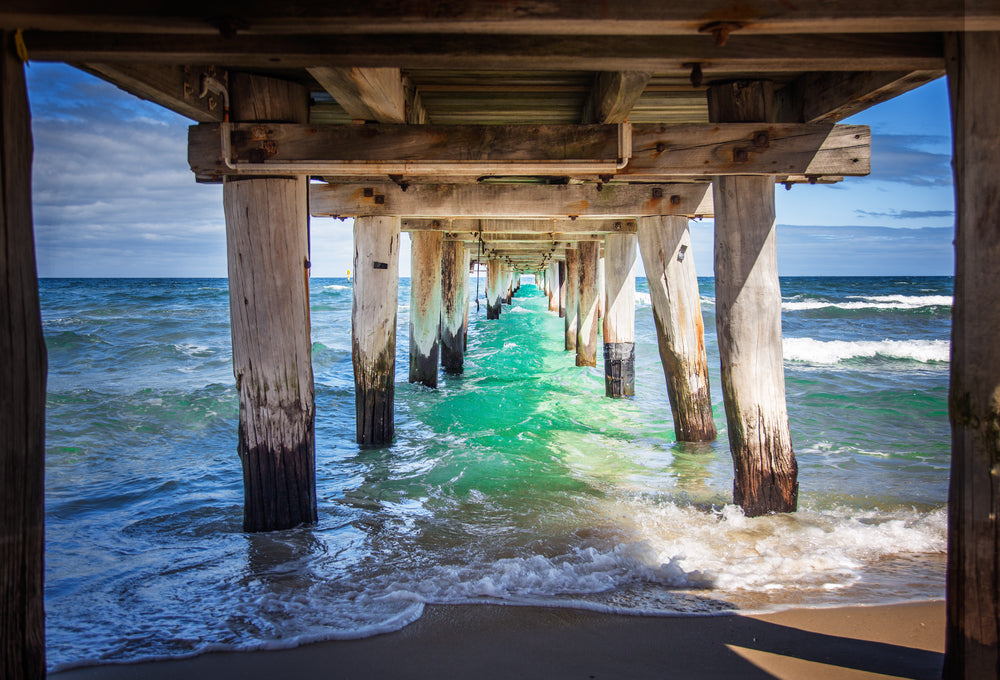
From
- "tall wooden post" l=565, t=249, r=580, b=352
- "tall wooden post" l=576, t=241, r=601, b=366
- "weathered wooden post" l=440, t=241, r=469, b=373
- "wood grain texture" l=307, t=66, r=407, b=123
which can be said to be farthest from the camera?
"tall wooden post" l=565, t=249, r=580, b=352

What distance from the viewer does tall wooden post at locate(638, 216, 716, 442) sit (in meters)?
5.66

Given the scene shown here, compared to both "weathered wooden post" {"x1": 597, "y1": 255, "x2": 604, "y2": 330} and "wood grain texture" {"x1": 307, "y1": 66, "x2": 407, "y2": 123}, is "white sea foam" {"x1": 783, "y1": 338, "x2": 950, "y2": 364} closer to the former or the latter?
"weathered wooden post" {"x1": 597, "y1": 255, "x2": 604, "y2": 330}

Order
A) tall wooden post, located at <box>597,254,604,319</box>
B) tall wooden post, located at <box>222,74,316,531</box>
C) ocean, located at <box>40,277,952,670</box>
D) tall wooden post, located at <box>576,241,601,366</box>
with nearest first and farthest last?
ocean, located at <box>40,277,952,670</box> → tall wooden post, located at <box>222,74,316,531</box> → tall wooden post, located at <box>597,254,604,319</box> → tall wooden post, located at <box>576,241,601,366</box>

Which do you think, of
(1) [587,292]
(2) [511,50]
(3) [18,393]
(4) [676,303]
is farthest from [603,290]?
(3) [18,393]

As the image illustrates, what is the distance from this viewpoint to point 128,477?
234 inches

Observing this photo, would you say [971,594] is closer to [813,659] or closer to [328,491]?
[813,659]

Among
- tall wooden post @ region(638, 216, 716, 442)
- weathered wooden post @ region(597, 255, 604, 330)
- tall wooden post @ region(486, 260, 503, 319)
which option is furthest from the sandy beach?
tall wooden post @ region(486, 260, 503, 319)

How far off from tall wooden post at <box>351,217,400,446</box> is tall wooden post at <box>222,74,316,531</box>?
2375mm

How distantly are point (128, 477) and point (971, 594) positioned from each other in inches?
257

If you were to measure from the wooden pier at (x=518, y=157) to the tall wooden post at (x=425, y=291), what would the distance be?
8.51 feet

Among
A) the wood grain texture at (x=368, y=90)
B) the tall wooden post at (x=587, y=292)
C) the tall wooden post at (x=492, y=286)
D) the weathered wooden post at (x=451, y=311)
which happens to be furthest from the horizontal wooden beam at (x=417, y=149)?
the tall wooden post at (x=492, y=286)

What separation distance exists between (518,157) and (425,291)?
19.9ft

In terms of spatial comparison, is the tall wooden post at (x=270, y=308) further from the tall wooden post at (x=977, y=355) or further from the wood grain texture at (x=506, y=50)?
the tall wooden post at (x=977, y=355)

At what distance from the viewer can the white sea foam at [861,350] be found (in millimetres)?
15398
